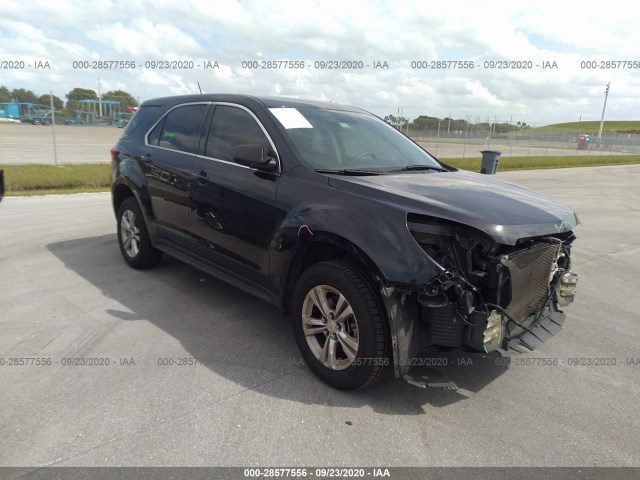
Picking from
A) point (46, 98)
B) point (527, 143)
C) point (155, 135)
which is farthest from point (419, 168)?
point (527, 143)

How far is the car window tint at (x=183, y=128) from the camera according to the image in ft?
14.6

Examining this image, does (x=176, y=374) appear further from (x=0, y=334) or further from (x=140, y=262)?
(x=140, y=262)

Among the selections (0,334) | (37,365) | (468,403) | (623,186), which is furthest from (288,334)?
(623,186)

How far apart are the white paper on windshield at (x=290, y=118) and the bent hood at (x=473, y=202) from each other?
73cm

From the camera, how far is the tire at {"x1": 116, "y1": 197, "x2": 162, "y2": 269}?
5211 mm

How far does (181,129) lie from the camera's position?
467cm

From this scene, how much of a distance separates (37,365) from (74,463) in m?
1.22

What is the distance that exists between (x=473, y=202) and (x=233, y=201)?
184cm

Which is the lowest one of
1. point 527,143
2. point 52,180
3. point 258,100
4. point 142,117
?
point 52,180

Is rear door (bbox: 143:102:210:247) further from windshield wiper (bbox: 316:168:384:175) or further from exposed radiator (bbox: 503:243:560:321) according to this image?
exposed radiator (bbox: 503:243:560:321)

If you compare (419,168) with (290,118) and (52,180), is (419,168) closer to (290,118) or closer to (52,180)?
(290,118)

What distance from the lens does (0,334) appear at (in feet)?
12.5

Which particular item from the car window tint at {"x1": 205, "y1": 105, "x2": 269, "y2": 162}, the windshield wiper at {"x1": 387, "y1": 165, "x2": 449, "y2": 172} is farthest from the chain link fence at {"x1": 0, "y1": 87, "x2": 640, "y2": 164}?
the windshield wiper at {"x1": 387, "y1": 165, "x2": 449, "y2": 172}

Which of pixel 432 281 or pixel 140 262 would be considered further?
pixel 140 262
